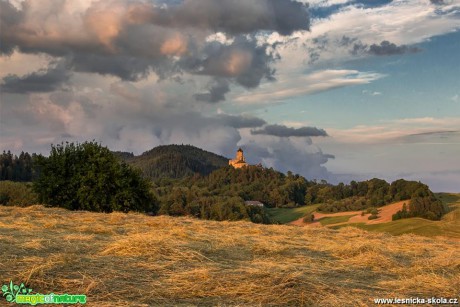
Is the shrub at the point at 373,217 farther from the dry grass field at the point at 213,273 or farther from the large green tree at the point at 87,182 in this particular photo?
the dry grass field at the point at 213,273

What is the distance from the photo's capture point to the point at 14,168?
148m

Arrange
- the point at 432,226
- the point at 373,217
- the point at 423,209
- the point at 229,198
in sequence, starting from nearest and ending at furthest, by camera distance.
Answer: the point at 432,226 → the point at 423,209 → the point at 373,217 → the point at 229,198

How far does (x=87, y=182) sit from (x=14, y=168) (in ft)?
412

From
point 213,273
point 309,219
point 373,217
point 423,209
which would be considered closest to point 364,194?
point 309,219

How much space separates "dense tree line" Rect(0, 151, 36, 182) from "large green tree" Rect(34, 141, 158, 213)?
11567 centimetres

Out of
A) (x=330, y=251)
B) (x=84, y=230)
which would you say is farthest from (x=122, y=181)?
(x=330, y=251)

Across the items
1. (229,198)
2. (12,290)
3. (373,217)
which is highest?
(229,198)

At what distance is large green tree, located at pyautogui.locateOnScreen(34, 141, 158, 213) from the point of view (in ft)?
127

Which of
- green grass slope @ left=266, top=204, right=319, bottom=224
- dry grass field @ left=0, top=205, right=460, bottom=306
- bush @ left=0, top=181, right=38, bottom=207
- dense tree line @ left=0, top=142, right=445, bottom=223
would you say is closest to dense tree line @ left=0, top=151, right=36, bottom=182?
dense tree line @ left=0, top=142, right=445, bottom=223

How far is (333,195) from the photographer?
162125mm

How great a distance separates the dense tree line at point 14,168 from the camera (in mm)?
143950

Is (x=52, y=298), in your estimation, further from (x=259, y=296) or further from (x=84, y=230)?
(x=84, y=230)

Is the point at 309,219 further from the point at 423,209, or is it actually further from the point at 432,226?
the point at 432,226

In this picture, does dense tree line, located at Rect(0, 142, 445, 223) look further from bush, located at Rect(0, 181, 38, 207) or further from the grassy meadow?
the grassy meadow
